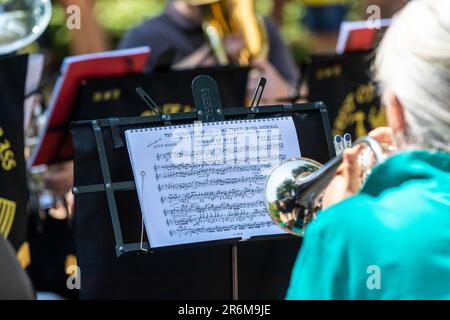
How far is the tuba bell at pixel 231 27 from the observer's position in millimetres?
5156

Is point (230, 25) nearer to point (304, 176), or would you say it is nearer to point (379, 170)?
point (304, 176)

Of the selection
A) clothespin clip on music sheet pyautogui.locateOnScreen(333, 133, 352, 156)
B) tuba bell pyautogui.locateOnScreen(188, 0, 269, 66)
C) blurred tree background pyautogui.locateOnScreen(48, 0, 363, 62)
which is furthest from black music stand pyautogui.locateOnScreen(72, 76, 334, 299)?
blurred tree background pyautogui.locateOnScreen(48, 0, 363, 62)

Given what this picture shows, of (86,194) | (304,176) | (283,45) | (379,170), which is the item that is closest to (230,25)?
(283,45)

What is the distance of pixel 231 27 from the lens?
527cm

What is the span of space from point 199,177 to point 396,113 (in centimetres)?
86

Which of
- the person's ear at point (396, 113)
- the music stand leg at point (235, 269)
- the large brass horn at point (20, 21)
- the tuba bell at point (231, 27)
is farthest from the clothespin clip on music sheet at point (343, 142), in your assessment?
the tuba bell at point (231, 27)

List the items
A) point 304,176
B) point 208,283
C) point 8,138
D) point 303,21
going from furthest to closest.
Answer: point 303,21
point 8,138
point 208,283
point 304,176

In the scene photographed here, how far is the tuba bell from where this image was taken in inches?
203

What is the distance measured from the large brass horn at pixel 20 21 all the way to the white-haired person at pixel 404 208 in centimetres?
230

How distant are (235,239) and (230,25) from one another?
9.25ft

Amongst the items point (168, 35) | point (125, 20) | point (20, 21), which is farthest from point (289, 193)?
point (125, 20)

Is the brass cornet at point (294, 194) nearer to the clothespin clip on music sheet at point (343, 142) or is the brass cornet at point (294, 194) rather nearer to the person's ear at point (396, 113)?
the clothespin clip on music sheet at point (343, 142)

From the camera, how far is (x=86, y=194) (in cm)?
280

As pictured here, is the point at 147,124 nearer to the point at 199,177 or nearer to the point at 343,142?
the point at 199,177
